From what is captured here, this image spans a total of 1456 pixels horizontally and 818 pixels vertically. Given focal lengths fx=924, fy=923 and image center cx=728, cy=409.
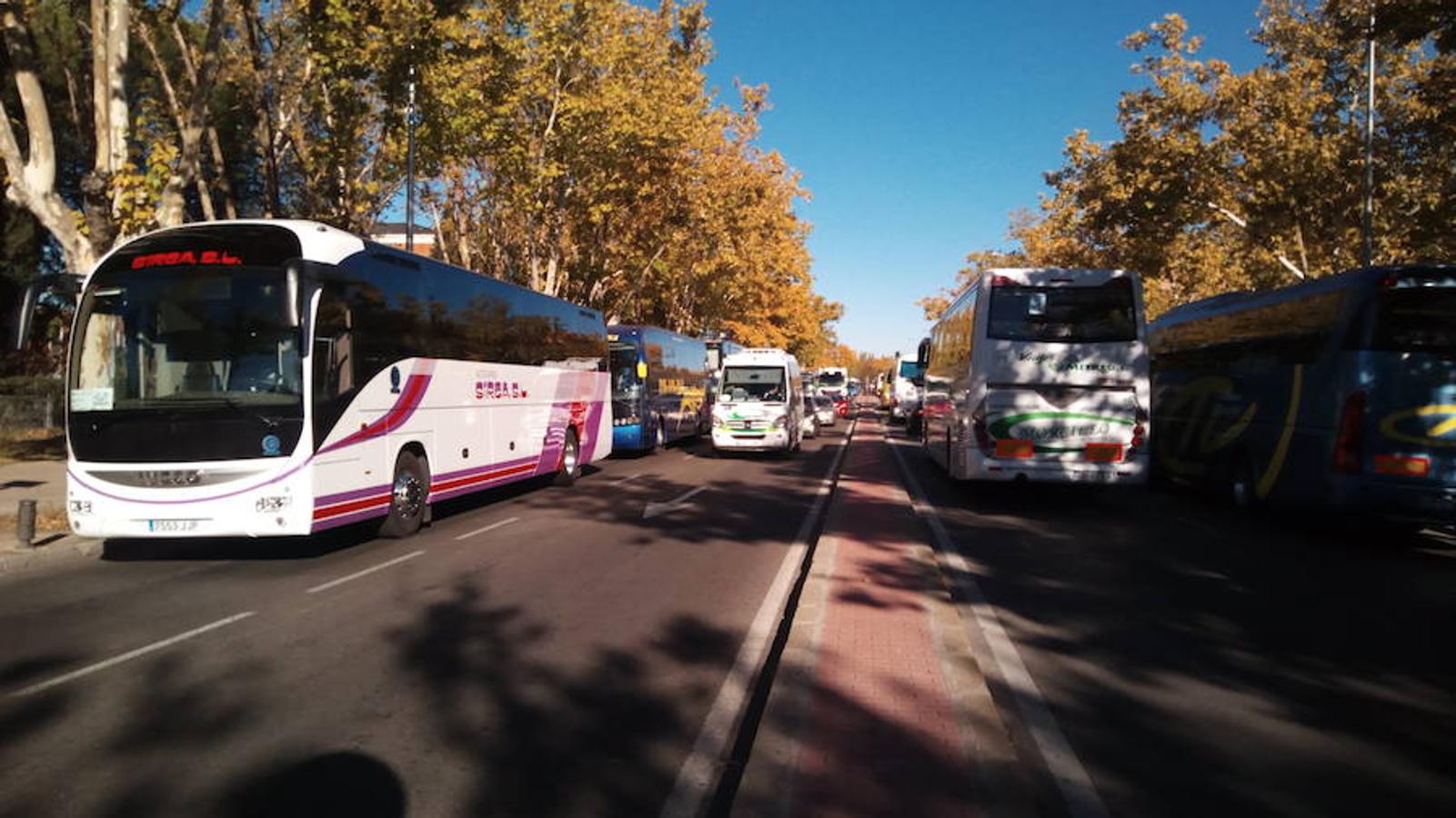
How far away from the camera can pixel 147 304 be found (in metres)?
8.73

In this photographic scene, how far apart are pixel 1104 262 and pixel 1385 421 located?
24.8 m

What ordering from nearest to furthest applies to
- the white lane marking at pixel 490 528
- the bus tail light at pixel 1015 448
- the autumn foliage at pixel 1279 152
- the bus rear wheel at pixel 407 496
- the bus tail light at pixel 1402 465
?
1. the bus tail light at pixel 1402 465
2. the bus rear wheel at pixel 407 496
3. the white lane marking at pixel 490 528
4. the bus tail light at pixel 1015 448
5. the autumn foliage at pixel 1279 152

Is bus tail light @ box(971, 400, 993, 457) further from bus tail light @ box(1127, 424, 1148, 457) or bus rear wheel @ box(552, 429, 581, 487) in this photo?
bus rear wheel @ box(552, 429, 581, 487)

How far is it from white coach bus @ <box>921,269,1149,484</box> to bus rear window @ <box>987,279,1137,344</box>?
1 centimetres

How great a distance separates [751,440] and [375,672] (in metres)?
16.8

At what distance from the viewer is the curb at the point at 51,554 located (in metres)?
8.88

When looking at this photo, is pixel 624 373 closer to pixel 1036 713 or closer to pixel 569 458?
pixel 569 458

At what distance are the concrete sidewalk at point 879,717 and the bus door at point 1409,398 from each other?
18.1 feet

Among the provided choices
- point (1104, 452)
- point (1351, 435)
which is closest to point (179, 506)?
point (1104, 452)

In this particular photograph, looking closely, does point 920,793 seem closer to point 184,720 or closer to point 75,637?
point 184,720

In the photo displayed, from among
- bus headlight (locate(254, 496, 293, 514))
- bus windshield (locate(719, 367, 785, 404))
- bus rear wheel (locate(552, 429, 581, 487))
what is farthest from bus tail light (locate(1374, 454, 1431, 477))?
bus windshield (locate(719, 367, 785, 404))

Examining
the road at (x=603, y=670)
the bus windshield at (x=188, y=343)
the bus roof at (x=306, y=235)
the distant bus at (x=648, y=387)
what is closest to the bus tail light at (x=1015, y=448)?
the road at (x=603, y=670)

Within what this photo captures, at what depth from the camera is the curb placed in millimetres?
8883

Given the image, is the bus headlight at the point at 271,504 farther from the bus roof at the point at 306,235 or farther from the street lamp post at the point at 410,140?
the street lamp post at the point at 410,140
